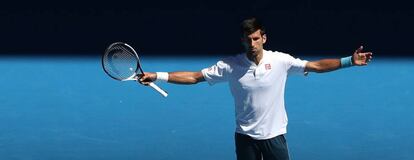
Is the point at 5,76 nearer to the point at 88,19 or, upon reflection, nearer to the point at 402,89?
the point at 88,19

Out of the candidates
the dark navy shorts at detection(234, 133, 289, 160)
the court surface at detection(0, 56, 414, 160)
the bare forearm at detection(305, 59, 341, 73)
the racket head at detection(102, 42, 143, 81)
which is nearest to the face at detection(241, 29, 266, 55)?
the bare forearm at detection(305, 59, 341, 73)

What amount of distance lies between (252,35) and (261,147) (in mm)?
716

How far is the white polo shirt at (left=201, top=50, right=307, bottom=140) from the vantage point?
241 inches

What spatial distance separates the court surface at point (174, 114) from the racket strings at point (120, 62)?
Result: 3.84 ft

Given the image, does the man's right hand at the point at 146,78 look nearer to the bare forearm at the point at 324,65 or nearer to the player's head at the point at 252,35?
the player's head at the point at 252,35

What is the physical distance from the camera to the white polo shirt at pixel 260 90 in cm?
612

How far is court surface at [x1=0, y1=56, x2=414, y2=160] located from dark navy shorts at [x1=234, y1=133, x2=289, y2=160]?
1.26m

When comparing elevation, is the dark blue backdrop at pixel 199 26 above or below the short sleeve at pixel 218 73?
above

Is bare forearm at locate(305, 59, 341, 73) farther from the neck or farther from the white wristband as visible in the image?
the white wristband

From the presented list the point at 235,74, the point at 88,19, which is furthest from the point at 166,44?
the point at 235,74

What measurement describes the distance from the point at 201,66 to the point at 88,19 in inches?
54.1

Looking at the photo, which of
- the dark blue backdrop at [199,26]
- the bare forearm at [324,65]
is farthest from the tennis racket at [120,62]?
the dark blue backdrop at [199,26]

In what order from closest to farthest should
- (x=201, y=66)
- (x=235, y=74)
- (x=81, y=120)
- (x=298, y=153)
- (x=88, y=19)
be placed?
(x=235, y=74) < (x=298, y=153) < (x=81, y=120) < (x=201, y=66) < (x=88, y=19)

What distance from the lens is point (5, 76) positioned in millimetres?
8898
